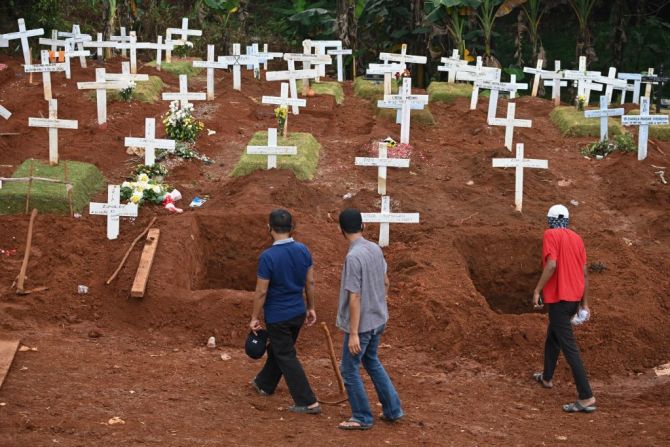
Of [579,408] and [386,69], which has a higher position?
[386,69]

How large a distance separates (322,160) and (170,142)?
3.10 metres

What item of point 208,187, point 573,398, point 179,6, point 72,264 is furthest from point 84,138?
point 179,6

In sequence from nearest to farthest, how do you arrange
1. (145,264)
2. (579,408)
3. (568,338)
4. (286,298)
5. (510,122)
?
(286,298) → (579,408) → (568,338) → (145,264) → (510,122)

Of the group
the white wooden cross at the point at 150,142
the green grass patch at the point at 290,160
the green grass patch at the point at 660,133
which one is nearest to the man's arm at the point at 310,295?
the white wooden cross at the point at 150,142

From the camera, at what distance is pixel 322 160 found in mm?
16797

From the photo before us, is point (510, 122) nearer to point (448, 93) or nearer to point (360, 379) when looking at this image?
point (448, 93)

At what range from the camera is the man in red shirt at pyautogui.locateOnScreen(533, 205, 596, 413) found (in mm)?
9461

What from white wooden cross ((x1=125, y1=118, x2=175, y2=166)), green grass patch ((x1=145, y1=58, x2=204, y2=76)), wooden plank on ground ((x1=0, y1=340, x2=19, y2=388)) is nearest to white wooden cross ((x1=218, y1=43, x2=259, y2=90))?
green grass patch ((x1=145, y1=58, x2=204, y2=76))

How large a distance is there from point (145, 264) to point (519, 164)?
537 centimetres

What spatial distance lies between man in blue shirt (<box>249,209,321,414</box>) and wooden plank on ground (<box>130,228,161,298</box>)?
2729 millimetres

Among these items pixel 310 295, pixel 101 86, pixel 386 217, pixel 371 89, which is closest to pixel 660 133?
pixel 371 89

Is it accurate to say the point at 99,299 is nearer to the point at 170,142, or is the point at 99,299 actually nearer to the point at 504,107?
the point at 170,142

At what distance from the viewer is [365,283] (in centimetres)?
823

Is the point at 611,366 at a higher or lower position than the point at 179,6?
lower
